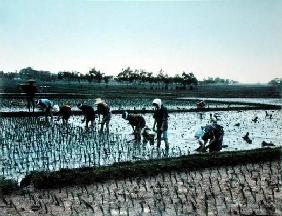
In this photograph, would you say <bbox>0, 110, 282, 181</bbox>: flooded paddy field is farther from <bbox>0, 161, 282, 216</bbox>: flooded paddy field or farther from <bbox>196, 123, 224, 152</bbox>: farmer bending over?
<bbox>0, 161, 282, 216</bbox>: flooded paddy field

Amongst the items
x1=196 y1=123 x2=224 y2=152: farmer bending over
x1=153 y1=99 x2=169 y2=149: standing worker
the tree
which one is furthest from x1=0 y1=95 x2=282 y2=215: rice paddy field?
the tree

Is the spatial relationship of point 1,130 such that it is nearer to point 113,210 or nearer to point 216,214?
point 113,210

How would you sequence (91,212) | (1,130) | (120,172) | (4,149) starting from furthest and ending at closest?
1. (1,130)
2. (4,149)
3. (120,172)
4. (91,212)

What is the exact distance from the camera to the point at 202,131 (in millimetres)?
11508

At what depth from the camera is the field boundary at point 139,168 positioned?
7.54 meters

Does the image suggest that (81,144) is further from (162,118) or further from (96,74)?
(96,74)

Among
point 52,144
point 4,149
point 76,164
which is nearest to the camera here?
point 76,164

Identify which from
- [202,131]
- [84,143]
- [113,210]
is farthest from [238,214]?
[84,143]

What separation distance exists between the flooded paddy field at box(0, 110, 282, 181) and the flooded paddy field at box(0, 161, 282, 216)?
50.8 inches

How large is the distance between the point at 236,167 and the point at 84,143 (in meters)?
5.22

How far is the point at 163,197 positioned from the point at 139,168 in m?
1.61

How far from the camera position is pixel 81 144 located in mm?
12375

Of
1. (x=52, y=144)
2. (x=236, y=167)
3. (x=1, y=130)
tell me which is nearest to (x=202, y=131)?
(x=236, y=167)

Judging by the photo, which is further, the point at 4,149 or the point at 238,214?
the point at 4,149
